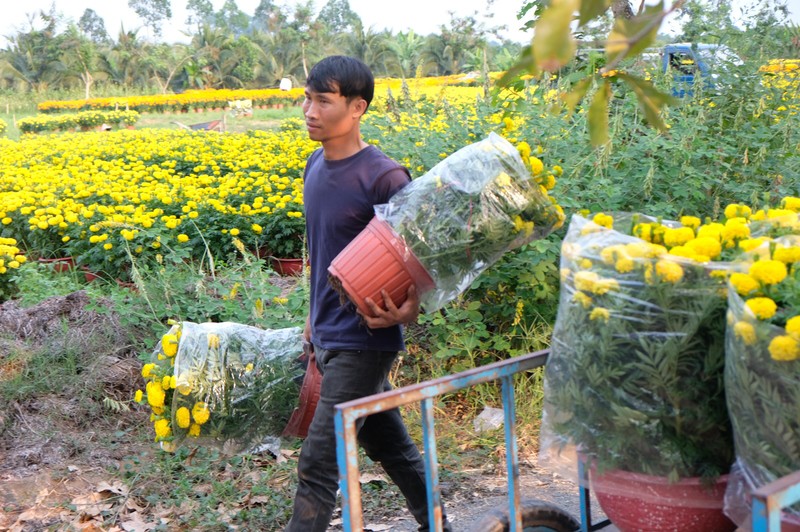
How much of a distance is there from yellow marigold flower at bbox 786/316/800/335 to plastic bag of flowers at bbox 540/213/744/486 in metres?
0.24

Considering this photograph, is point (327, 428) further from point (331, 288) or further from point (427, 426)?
point (427, 426)

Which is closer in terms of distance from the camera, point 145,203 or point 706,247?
point 706,247

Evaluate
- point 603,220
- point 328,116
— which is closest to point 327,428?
point 328,116

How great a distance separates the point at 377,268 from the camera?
2469 mm

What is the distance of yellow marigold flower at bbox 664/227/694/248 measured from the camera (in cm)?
197

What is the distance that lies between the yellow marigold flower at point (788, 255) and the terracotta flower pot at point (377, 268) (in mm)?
1005

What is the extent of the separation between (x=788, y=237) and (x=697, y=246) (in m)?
0.18

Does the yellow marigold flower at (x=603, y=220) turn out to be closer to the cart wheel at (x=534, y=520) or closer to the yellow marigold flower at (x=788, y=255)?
the yellow marigold flower at (x=788, y=255)

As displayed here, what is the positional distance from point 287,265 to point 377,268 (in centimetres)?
439

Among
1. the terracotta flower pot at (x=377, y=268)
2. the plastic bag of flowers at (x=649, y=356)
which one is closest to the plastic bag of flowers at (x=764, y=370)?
the plastic bag of flowers at (x=649, y=356)

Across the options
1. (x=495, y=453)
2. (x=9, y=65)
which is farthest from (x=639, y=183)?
(x=9, y=65)

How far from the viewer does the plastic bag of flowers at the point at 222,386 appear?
10.0 feet

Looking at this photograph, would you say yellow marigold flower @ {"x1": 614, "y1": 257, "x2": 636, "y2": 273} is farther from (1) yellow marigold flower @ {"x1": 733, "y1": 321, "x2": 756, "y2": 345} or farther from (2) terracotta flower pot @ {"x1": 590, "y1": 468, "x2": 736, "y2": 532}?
(2) terracotta flower pot @ {"x1": 590, "y1": 468, "x2": 736, "y2": 532}

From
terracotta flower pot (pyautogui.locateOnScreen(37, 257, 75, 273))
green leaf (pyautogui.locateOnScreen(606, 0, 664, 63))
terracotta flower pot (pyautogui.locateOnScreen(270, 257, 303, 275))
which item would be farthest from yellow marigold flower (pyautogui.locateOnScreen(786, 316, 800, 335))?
terracotta flower pot (pyautogui.locateOnScreen(37, 257, 75, 273))
